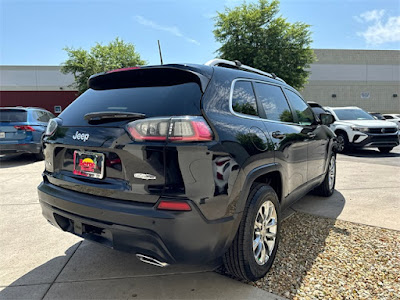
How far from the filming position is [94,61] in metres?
25.0

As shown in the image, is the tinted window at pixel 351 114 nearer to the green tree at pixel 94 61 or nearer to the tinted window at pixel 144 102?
the tinted window at pixel 144 102

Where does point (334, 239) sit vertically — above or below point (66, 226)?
below

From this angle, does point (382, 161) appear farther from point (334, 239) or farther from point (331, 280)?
point (331, 280)

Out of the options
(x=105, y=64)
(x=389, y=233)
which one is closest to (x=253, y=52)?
(x=105, y=64)

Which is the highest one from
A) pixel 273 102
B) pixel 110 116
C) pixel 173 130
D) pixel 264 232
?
pixel 273 102

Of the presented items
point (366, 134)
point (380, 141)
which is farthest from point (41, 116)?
point (380, 141)

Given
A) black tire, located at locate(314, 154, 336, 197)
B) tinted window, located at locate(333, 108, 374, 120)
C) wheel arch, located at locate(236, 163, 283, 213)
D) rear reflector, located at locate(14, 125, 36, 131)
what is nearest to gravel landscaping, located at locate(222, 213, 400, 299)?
wheel arch, located at locate(236, 163, 283, 213)

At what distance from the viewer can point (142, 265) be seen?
2.58 m

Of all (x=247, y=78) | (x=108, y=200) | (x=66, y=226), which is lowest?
(x=66, y=226)

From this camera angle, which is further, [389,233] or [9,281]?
[389,233]

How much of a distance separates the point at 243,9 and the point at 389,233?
892 inches

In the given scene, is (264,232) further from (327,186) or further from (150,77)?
(327,186)

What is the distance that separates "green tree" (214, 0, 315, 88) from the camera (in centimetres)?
2112

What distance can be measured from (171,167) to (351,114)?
1051 centimetres
